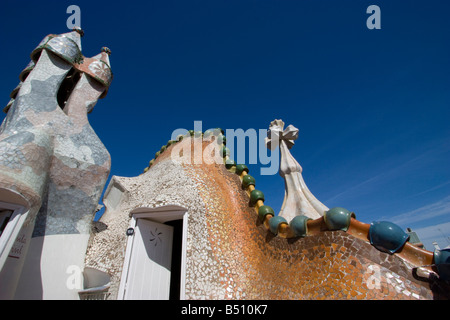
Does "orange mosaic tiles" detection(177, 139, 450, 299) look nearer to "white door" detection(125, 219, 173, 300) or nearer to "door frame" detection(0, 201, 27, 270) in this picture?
"white door" detection(125, 219, 173, 300)

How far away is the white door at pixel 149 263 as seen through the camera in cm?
397

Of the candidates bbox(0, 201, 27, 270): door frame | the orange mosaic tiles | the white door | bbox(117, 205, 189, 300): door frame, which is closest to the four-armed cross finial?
the orange mosaic tiles

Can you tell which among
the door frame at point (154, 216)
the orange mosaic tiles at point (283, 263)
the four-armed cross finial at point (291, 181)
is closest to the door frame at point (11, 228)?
the door frame at point (154, 216)

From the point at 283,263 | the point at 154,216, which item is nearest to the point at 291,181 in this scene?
the point at 283,263

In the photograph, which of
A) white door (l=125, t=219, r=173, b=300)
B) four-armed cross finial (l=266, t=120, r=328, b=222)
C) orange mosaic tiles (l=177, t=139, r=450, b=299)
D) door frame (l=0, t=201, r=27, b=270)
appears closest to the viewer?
orange mosaic tiles (l=177, t=139, r=450, b=299)

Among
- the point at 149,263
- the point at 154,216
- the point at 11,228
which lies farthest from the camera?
the point at 154,216

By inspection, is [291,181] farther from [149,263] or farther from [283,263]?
[149,263]

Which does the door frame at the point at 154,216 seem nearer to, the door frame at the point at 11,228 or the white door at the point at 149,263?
the white door at the point at 149,263

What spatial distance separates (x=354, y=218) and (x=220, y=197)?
103 inches

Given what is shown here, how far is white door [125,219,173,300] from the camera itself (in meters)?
3.97

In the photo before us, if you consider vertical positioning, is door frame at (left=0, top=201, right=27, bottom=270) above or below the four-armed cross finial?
below

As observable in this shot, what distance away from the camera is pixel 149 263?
4.29 metres
